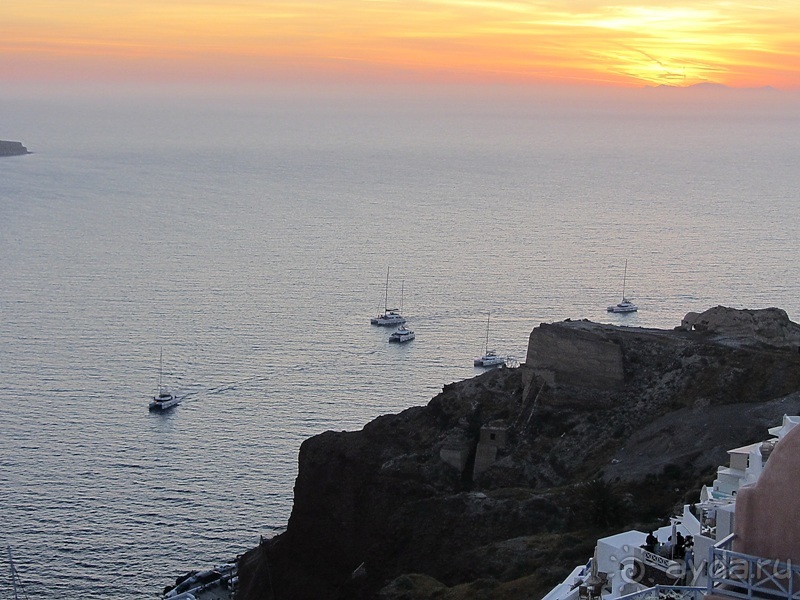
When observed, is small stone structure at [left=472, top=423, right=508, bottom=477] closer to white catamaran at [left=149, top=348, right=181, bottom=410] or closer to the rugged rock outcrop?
the rugged rock outcrop

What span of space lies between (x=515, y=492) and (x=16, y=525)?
18830mm

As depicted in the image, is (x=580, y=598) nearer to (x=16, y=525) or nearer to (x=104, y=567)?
(x=104, y=567)

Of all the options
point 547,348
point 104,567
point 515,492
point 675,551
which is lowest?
point 104,567

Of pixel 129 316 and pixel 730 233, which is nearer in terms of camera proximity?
pixel 129 316

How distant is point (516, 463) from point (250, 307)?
42151 millimetres

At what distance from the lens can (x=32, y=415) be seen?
56.7 m

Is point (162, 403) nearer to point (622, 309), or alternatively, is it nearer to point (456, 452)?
point (456, 452)

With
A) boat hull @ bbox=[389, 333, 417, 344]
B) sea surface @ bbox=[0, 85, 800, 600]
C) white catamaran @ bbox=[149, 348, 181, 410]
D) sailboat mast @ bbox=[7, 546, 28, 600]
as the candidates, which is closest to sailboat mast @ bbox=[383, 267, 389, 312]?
sea surface @ bbox=[0, 85, 800, 600]

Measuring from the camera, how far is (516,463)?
40.7m

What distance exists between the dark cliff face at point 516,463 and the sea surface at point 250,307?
17.9ft

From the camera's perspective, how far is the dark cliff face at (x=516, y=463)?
33875mm

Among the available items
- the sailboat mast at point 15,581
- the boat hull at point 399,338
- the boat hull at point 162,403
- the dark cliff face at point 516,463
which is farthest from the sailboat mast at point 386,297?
the sailboat mast at point 15,581

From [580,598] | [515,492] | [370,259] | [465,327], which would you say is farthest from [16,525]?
[370,259]

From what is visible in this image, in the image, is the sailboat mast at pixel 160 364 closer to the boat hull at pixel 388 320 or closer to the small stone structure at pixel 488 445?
the boat hull at pixel 388 320
